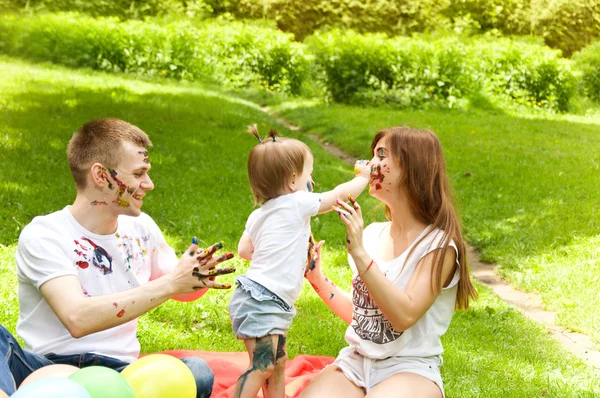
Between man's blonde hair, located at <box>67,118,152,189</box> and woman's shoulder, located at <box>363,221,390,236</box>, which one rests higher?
man's blonde hair, located at <box>67,118,152,189</box>

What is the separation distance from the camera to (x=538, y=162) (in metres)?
10.8

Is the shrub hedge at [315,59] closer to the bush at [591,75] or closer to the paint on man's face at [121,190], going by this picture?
the bush at [591,75]

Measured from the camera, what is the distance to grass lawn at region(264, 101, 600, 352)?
21.8ft

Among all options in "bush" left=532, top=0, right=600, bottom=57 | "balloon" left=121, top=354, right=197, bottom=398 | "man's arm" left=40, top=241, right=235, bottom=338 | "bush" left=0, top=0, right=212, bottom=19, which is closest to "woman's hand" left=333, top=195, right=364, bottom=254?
"man's arm" left=40, top=241, right=235, bottom=338

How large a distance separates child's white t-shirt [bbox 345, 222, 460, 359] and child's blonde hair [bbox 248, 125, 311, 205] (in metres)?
0.66

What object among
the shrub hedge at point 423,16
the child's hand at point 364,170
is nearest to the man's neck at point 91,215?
the child's hand at point 364,170

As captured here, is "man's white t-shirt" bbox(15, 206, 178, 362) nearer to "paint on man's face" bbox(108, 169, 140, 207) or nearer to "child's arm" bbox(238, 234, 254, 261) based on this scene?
"paint on man's face" bbox(108, 169, 140, 207)

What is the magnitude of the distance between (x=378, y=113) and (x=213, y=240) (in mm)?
8487

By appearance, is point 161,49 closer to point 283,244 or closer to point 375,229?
point 375,229

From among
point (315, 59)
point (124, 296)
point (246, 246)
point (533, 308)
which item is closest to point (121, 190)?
point (124, 296)

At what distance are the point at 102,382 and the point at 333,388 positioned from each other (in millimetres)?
1238

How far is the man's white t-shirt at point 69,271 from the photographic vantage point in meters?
3.11

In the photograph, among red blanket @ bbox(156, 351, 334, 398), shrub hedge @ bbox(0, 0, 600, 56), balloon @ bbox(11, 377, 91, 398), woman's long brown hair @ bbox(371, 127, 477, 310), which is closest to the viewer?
balloon @ bbox(11, 377, 91, 398)

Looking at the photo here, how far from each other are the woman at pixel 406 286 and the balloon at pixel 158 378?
727mm
